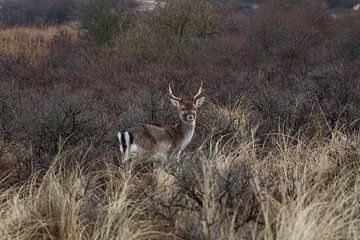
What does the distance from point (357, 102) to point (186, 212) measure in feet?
21.7

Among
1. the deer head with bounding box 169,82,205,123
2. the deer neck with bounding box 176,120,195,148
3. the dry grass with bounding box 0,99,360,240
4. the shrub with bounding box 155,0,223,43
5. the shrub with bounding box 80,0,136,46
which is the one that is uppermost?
the dry grass with bounding box 0,99,360,240

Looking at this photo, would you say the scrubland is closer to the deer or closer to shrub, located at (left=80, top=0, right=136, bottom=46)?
shrub, located at (left=80, top=0, right=136, bottom=46)

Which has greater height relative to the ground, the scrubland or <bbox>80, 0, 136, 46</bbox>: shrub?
the scrubland

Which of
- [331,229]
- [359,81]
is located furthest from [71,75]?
[331,229]

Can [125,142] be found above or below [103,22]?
above

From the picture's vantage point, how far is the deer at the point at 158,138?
7414 millimetres

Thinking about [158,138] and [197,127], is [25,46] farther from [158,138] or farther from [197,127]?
[158,138]

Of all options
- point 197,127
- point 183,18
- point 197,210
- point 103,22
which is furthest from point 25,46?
point 197,210

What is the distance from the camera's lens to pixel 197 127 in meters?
9.93

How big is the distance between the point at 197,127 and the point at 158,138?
226cm

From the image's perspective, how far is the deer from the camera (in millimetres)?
7414

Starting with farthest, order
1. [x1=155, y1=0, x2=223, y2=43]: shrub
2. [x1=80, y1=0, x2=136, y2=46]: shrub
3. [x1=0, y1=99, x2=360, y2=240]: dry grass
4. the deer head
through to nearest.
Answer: [x1=80, y1=0, x2=136, y2=46]: shrub < [x1=155, y1=0, x2=223, y2=43]: shrub < the deer head < [x1=0, y1=99, x2=360, y2=240]: dry grass

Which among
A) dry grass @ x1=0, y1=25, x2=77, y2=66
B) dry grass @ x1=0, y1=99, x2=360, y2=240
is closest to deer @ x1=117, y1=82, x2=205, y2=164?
dry grass @ x1=0, y1=99, x2=360, y2=240

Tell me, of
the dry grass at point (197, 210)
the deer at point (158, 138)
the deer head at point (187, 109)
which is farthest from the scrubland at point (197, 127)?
the deer head at point (187, 109)
